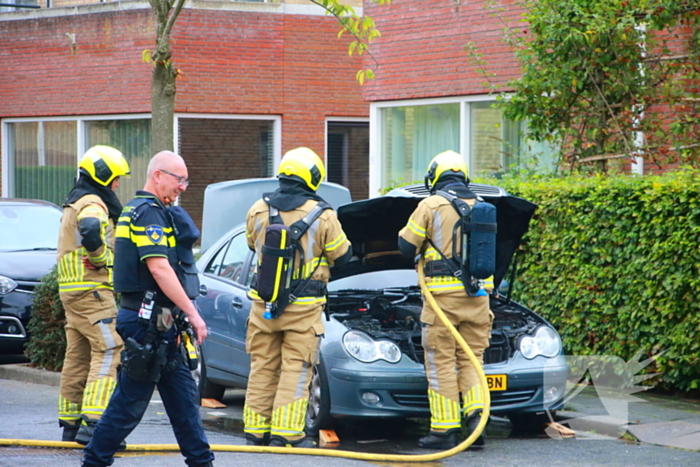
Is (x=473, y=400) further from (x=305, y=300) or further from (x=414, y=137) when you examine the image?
(x=414, y=137)

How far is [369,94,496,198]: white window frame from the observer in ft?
48.1

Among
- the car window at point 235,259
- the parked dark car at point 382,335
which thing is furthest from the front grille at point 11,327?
the car window at point 235,259

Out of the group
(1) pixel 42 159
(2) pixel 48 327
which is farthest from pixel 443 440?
(1) pixel 42 159

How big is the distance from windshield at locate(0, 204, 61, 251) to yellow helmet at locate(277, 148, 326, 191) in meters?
5.93

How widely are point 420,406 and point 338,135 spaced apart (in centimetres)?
1164

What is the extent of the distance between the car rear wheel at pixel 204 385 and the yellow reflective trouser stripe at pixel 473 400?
260 centimetres

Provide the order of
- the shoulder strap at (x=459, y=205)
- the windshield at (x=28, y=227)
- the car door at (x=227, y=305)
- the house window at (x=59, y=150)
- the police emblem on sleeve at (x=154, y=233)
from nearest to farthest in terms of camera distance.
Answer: the police emblem on sleeve at (x=154, y=233) < the shoulder strap at (x=459, y=205) < the car door at (x=227, y=305) < the windshield at (x=28, y=227) < the house window at (x=59, y=150)

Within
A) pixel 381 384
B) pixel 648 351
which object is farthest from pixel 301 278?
pixel 648 351

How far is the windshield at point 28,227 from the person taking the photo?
38.8 ft

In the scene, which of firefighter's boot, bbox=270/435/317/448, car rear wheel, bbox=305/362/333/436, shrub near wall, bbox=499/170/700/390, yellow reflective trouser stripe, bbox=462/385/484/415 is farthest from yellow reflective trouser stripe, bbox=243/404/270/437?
shrub near wall, bbox=499/170/700/390

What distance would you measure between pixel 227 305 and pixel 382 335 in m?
1.71

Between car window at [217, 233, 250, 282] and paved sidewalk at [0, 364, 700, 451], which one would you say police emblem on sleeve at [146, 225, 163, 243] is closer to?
car window at [217, 233, 250, 282]

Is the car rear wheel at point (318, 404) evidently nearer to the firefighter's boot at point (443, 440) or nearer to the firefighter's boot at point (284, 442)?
the firefighter's boot at point (284, 442)

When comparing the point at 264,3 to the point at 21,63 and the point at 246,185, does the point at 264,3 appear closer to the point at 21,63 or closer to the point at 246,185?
the point at 21,63
